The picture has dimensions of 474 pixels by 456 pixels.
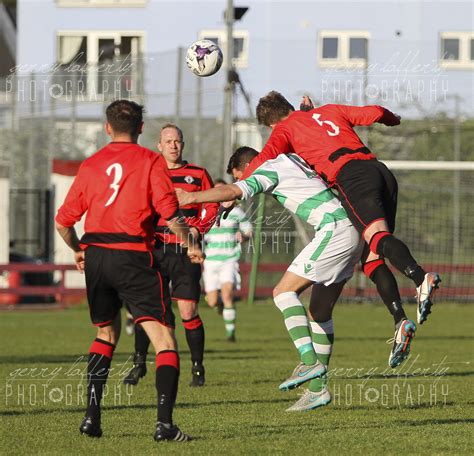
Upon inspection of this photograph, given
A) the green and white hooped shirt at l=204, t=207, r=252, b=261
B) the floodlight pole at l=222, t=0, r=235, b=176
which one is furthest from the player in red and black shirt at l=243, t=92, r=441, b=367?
the floodlight pole at l=222, t=0, r=235, b=176

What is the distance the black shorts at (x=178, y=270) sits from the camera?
34.4 ft

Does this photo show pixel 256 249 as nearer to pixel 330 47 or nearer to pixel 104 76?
pixel 104 76

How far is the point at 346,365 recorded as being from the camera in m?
12.4

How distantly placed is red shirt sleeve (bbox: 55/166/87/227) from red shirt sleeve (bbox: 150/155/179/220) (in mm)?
455

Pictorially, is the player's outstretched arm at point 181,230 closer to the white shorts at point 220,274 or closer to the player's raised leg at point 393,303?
the player's raised leg at point 393,303

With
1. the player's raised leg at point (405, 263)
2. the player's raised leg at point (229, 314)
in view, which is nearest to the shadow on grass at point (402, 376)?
the player's raised leg at point (405, 263)

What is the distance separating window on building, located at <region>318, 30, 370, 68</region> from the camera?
979 inches

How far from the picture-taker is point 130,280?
699 cm

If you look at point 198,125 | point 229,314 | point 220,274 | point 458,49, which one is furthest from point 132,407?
point 458,49

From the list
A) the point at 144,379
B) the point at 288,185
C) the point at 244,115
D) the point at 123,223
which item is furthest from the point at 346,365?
the point at 244,115

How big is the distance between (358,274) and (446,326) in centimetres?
559

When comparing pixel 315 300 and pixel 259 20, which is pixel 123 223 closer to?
pixel 315 300

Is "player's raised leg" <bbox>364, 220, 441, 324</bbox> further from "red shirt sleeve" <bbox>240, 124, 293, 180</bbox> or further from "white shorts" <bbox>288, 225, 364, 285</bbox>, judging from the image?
"red shirt sleeve" <bbox>240, 124, 293, 180</bbox>

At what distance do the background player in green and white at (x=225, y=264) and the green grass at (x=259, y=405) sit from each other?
1.81ft
